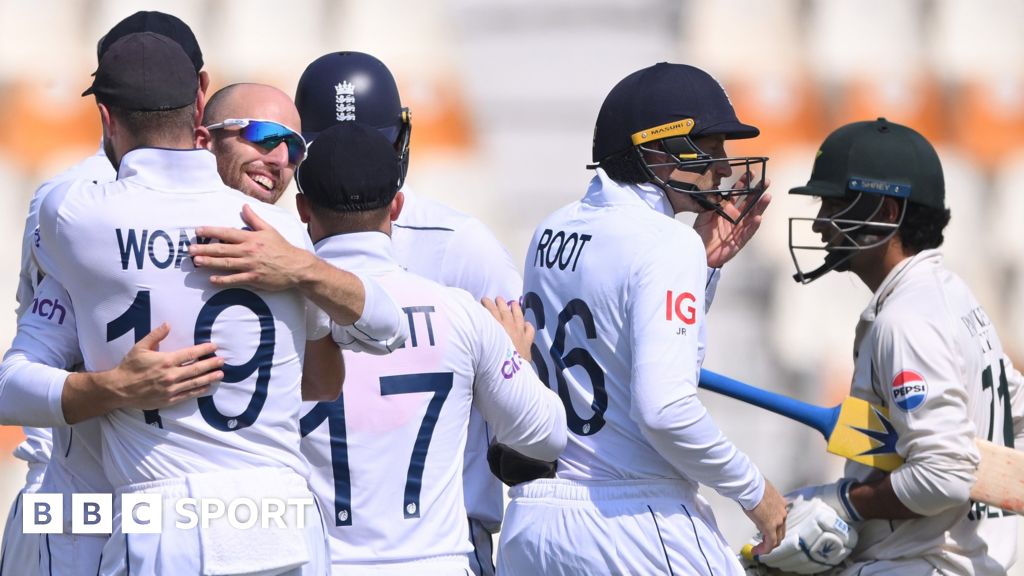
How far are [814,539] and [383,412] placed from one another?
1.46 m

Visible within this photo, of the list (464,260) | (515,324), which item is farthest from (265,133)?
(515,324)

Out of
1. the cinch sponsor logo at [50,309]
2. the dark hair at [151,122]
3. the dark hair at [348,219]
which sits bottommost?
the cinch sponsor logo at [50,309]

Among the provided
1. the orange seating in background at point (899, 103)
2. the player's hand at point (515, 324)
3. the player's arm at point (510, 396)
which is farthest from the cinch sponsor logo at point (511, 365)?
the orange seating in background at point (899, 103)

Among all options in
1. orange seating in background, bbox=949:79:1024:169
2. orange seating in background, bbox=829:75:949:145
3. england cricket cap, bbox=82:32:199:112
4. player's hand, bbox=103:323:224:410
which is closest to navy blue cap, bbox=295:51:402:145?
england cricket cap, bbox=82:32:199:112

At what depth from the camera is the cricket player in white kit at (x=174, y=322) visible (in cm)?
254

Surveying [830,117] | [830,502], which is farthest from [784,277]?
[830,502]

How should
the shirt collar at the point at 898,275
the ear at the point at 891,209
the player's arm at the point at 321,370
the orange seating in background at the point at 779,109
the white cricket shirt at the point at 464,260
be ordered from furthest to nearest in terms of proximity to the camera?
the orange seating in background at the point at 779,109
the ear at the point at 891,209
the shirt collar at the point at 898,275
the white cricket shirt at the point at 464,260
the player's arm at the point at 321,370

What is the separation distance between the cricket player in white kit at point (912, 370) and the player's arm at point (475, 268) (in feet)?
3.03

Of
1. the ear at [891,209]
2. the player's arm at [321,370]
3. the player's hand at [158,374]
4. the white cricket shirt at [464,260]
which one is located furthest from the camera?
the ear at [891,209]

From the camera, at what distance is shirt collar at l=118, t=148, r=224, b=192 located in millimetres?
2604

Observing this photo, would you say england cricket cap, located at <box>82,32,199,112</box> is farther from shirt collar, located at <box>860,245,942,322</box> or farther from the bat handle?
shirt collar, located at <box>860,245,942,322</box>

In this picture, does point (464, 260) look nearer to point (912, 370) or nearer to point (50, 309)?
point (912, 370)

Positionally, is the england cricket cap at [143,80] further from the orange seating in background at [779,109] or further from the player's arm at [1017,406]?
the orange seating in background at [779,109]

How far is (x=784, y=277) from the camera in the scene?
7215mm
